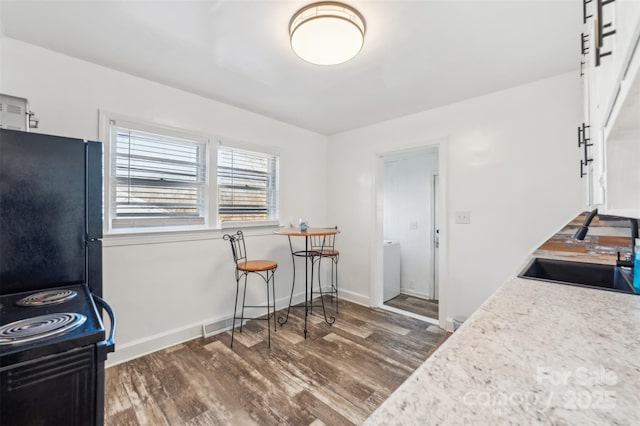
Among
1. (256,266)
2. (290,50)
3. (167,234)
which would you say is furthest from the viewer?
(256,266)

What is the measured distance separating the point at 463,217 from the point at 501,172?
536mm

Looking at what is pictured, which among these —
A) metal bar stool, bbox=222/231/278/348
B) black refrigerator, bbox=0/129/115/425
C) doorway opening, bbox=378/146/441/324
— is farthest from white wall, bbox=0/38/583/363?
doorway opening, bbox=378/146/441/324

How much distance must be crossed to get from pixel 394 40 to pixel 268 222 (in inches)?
88.1

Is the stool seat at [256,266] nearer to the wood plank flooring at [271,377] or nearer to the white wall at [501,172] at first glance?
the wood plank flooring at [271,377]

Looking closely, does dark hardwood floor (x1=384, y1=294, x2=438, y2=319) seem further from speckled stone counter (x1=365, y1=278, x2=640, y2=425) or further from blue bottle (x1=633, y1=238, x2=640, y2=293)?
Answer: speckled stone counter (x1=365, y1=278, x2=640, y2=425)

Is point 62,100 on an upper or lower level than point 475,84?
lower

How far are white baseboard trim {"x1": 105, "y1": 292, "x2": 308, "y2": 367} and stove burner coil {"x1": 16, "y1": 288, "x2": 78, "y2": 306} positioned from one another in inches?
49.3

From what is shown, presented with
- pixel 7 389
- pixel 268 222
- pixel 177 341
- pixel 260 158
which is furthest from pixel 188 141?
pixel 7 389

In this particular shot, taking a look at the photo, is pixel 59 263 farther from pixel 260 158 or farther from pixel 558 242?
pixel 558 242

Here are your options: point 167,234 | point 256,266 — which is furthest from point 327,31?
point 167,234

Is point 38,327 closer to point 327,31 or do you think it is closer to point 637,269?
point 327,31

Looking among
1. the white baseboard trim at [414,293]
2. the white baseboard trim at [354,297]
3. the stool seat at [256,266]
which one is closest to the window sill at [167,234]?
the stool seat at [256,266]

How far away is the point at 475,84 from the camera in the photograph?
2.33 meters

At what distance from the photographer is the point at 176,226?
8.23ft
